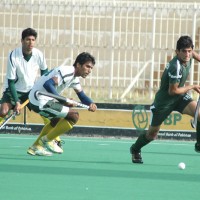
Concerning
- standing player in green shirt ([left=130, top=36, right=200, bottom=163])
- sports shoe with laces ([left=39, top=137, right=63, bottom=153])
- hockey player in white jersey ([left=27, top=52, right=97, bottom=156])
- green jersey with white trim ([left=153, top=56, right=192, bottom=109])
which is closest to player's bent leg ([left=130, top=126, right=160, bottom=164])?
standing player in green shirt ([left=130, top=36, right=200, bottom=163])

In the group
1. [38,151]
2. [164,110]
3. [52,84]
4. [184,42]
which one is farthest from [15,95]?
[184,42]

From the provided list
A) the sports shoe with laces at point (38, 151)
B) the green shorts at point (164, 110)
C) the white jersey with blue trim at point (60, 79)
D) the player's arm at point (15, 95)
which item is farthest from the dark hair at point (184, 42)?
the player's arm at point (15, 95)

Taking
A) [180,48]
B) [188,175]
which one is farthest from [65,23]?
[188,175]

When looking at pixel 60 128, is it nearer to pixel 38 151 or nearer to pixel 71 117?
pixel 71 117

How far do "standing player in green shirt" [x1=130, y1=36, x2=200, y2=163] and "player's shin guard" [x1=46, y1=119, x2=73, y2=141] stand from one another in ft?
3.36

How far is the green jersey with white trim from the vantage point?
12.1 meters

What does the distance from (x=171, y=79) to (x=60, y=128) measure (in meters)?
1.88

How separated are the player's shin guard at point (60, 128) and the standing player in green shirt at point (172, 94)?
1.02 m

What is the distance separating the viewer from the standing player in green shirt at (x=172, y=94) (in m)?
12.1

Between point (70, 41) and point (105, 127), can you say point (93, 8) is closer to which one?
point (70, 41)

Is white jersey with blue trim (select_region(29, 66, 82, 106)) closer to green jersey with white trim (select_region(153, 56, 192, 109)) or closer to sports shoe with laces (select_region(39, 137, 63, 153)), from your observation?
sports shoe with laces (select_region(39, 137, 63, 153))

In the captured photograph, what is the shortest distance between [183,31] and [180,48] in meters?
7.46

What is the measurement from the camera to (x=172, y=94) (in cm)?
1222

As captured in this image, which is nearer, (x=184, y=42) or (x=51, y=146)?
(x=184, y=42)
